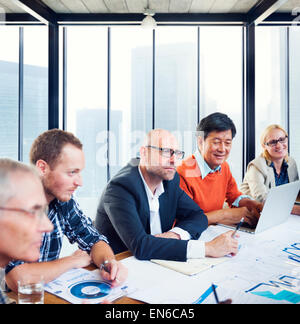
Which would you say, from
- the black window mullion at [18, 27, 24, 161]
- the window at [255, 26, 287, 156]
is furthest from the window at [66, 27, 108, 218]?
the window at [255, 26, 287, 156]

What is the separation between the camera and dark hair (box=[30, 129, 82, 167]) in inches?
50.7

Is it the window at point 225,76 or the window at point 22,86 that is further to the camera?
the window at point 225,76

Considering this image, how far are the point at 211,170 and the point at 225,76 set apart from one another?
9.28 feet

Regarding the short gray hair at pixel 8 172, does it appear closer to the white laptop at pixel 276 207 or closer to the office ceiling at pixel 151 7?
the white laptop at pixel 276 207

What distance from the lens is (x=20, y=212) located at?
0.62 meters

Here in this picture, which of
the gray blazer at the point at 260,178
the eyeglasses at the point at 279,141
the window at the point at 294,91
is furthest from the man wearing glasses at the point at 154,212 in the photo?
the window at the point at 294,91

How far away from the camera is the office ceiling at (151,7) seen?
3.76 m

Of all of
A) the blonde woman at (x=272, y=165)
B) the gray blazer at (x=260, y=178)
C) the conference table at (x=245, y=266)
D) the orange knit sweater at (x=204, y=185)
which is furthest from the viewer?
the blonde woman at (x=272, y=165)

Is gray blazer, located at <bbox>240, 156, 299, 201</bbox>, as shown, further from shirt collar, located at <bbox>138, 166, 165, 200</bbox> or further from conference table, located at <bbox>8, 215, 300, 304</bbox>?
shirt collar, located at <bbox>138, 166, 165, 200</bbox>

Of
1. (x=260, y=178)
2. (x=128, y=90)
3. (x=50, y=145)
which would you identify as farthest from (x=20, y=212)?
(x=128, y=90)

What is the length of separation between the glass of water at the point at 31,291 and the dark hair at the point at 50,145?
454mm

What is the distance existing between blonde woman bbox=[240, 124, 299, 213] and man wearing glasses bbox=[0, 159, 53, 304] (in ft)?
Result: 7.57

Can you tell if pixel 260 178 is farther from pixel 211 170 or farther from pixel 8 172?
pixel 8 172
